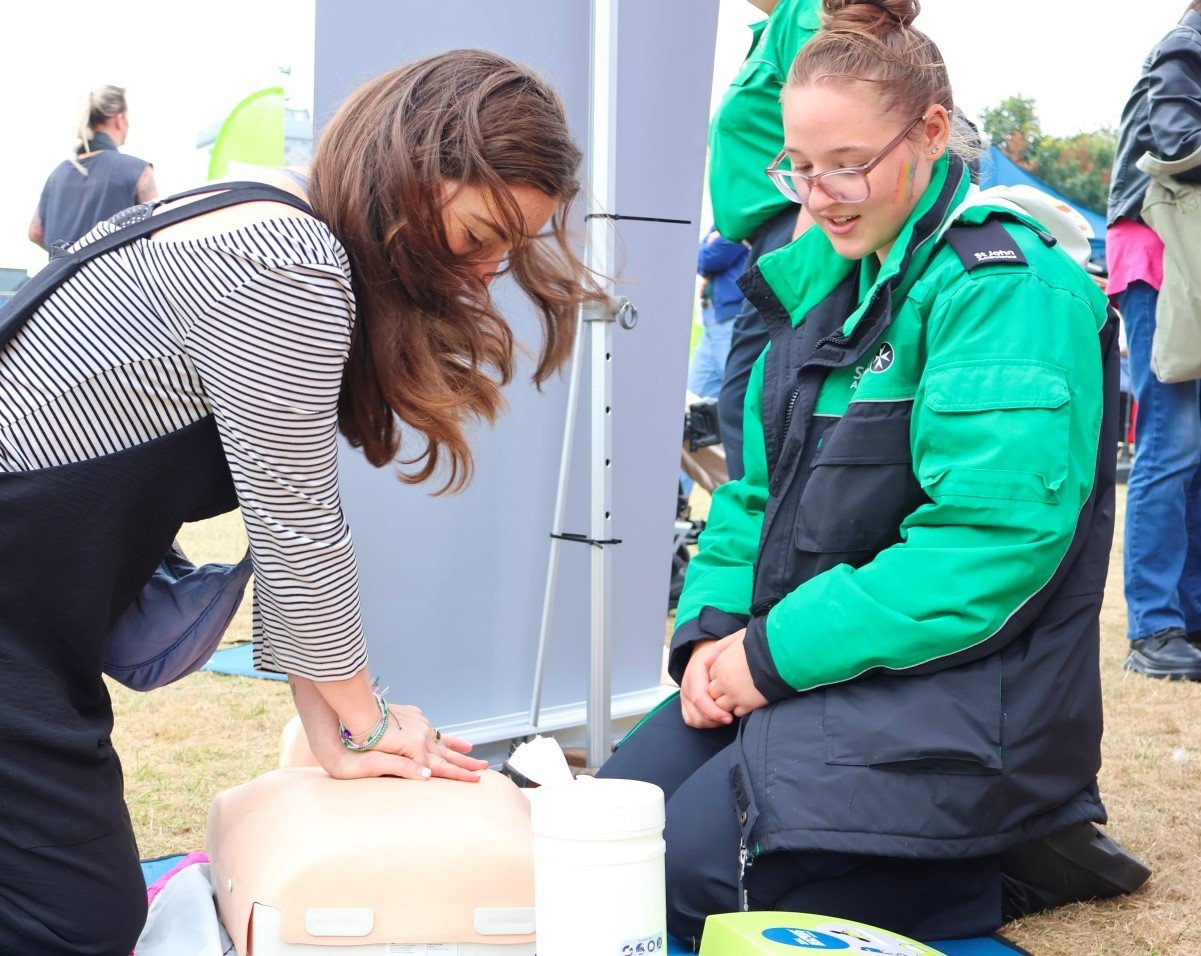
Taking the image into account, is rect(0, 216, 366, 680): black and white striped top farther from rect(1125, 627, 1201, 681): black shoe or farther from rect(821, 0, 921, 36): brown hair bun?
rect(1125, 627, 1201, 681): black shoe

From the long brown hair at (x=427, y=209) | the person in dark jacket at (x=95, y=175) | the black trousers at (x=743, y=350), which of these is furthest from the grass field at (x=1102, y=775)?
the person in dark jacket at (x=95, y=175)

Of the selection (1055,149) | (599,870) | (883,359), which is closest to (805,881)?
(599,870)

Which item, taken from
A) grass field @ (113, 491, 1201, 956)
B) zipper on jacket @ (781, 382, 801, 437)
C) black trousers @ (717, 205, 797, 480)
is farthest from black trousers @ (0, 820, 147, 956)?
black trousers @ (717, 205, 797, 480)

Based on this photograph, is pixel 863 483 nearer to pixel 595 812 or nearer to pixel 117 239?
pixel 595 812

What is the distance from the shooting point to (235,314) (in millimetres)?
1252

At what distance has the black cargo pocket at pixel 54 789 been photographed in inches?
49.1

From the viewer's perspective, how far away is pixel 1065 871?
5.80 ft

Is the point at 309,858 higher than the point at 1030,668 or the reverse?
the reverse

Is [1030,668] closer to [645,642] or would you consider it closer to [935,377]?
[935,377]

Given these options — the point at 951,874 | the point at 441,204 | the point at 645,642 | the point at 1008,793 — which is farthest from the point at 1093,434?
the point at 645,642

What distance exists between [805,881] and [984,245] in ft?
2.71

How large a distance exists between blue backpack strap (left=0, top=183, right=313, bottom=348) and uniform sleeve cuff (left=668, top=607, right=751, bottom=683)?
2.75 ft

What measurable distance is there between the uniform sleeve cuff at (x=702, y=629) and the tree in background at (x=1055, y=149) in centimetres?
3141

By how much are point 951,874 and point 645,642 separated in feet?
4.62
